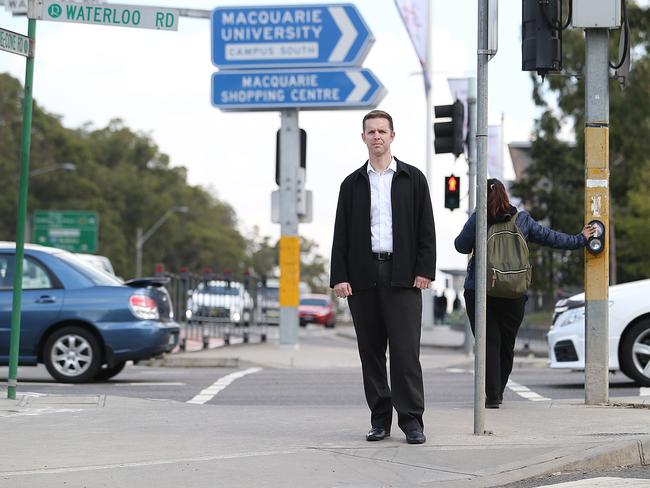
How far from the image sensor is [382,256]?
28.6 ft

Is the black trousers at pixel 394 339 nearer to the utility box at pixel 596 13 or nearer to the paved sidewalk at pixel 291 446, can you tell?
the paved sidewalk at pixel 291 446

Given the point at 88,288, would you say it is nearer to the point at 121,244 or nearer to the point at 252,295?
the point at 252,295

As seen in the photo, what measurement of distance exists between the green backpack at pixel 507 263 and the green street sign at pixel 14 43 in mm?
3889

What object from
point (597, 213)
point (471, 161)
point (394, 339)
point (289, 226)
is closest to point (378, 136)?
point (394, 339)

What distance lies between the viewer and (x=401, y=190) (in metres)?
8.69

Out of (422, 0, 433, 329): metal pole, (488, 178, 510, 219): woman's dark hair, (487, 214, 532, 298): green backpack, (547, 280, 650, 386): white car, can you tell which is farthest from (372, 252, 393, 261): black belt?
(422, 0, 433, 329): metal pole

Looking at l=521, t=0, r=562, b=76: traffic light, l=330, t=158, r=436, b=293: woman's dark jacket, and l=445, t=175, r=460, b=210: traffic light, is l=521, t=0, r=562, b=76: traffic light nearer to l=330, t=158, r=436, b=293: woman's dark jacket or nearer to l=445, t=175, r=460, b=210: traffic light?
l=330, t=158, r=436, b=293: woman's dark jacket

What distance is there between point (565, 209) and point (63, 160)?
Result: 128ft

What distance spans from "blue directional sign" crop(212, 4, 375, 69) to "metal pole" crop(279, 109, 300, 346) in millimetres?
1093

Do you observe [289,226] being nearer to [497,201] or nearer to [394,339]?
[497,201]

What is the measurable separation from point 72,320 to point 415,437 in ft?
26.1

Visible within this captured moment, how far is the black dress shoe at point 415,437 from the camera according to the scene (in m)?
8.53

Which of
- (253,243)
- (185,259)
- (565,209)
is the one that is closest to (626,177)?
(565,209)

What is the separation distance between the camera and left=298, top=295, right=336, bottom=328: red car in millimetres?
66750
